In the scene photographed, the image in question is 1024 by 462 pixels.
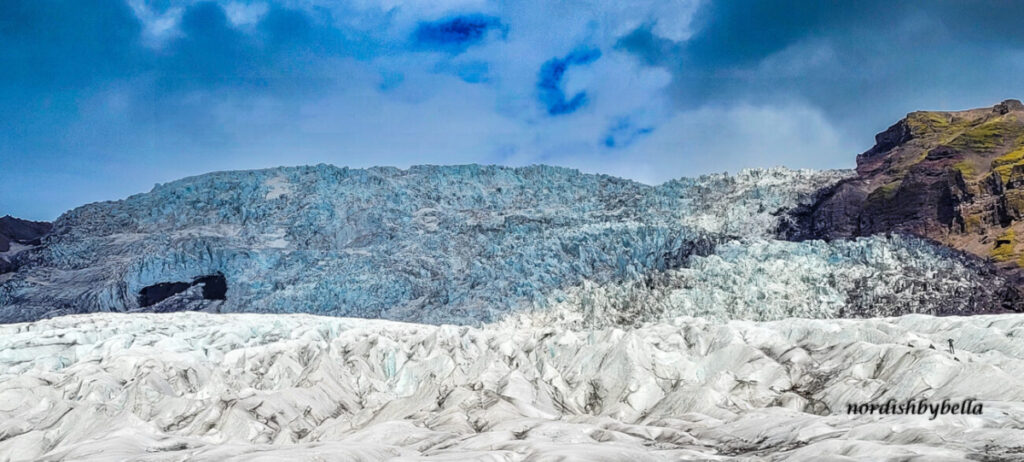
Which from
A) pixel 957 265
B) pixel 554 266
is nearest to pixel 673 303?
pixel 554 266

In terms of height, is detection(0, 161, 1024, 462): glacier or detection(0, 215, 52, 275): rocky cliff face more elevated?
detection(0, 215, 52, 275): rocky cliff face

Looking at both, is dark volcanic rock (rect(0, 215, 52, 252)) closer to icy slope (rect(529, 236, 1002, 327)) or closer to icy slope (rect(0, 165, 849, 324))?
icy slope (rect(0, 165, 849, 324))

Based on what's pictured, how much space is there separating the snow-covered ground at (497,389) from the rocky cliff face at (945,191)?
40232mm

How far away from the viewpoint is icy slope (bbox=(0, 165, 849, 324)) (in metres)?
86.0

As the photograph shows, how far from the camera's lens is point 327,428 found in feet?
144

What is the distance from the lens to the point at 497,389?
156 ft

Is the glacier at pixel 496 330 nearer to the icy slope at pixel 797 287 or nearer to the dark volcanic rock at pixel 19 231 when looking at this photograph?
the icy slope at pixel 797 287

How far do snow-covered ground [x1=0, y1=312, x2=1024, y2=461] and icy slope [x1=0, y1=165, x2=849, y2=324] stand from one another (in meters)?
24.1

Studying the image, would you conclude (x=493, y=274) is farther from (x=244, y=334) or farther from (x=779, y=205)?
(x=779, y=205)

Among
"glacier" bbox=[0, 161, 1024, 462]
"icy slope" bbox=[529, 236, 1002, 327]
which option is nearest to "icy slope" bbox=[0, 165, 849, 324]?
"glacier" bbox=[0, 161, 1024, 462]

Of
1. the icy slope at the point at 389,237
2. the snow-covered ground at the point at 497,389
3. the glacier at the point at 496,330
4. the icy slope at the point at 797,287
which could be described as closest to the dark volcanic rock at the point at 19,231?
the icy slope at the point at 389,237

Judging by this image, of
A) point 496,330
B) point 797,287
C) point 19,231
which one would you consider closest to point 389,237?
point 496,330

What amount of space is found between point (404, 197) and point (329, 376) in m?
66.9

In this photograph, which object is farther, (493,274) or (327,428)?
(493,274)
